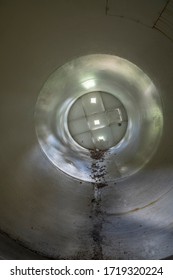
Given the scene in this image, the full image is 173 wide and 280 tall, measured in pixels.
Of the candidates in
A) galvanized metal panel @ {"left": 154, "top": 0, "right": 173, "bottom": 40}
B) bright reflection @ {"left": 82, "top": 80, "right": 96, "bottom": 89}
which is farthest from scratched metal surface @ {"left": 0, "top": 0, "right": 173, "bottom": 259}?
bright reflection @ {"left": 82, "top": 80, "right": 96, "bottom": 89}

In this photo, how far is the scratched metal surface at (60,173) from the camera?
158 cm

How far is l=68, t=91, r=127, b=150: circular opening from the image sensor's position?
2.09 meters

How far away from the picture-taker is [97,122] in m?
2.10

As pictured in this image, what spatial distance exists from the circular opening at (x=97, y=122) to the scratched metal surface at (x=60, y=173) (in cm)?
35

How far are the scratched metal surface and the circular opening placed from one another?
1.15ft

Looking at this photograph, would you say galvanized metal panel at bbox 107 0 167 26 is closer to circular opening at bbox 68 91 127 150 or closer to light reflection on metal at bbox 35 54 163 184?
light reflection on metal at bbox 35 54 163 184

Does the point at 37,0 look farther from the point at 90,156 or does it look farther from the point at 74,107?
the point at 90,156

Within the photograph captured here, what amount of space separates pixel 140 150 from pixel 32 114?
57 cm

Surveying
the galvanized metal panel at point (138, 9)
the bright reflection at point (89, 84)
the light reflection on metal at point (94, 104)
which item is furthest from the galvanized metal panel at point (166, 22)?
the bright reflection at point (89, 84)

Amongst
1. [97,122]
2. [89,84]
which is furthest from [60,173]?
[89,84]

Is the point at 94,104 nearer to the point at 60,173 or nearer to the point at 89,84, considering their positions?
the point at 89,84

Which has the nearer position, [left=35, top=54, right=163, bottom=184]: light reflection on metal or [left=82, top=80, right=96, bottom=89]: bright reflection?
[left=35, top=54, right=163, bottom=184]: light reflection on metal

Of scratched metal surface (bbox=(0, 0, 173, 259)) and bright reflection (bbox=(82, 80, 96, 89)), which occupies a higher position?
bright reflection (bbox=(82, 80, 96, 89))

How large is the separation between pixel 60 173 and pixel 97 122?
43cm
